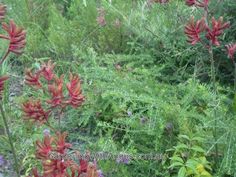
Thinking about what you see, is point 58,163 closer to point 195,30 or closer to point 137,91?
point 195,30

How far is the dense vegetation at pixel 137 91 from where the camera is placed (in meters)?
2.22

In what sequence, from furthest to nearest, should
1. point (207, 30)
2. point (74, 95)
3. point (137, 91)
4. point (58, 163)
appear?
1. point (137, 91)
2. point (207, 30)
3. point (74, 95)
4. point (58, 163)

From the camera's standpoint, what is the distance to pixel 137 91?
2.76m

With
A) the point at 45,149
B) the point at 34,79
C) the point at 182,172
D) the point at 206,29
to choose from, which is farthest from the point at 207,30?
the point at 45,149

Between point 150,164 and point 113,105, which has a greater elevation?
point 113,105

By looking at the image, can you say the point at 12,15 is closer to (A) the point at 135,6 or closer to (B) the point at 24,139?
(A) the point at 135,6

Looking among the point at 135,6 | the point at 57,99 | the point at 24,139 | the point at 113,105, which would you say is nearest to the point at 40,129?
the point at 24,139

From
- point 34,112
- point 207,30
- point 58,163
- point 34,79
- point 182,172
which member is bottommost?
point 182,172

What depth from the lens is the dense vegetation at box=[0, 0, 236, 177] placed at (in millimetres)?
2217

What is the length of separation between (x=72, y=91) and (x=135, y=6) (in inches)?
97.6

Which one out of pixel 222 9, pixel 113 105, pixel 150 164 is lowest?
pixel 150 164

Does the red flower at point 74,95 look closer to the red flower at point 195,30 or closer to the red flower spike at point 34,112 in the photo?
the red flower spike at point 34,112

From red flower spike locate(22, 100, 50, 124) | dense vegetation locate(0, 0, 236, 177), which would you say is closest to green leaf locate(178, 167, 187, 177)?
dense vegetation locate(0, 0, 236, 177)

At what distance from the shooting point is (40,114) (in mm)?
1713
